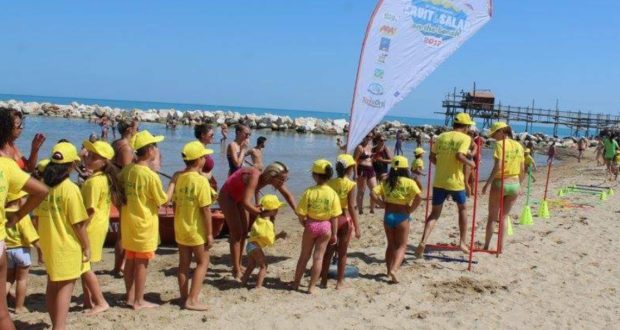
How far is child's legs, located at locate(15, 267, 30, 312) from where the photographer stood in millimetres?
4785

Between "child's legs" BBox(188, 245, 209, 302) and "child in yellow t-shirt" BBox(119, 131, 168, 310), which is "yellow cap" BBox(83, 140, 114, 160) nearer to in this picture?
"child in yellow t-shirt" BBox(119, 131, 168, 310)

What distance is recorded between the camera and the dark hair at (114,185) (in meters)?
4.74

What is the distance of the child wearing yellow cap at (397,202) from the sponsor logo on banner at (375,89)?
2.39 feet

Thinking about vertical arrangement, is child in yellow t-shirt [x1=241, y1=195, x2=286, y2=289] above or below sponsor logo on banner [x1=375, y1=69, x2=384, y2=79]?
below

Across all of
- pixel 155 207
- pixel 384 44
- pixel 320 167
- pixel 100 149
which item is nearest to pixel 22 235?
pixel 100 149

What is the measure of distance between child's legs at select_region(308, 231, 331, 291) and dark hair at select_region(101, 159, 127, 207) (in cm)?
185

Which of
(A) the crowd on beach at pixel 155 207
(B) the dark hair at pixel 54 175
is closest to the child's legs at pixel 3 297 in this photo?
(A) the crowd on beach at pixel 155 207

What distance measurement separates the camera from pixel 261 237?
576 centimetres

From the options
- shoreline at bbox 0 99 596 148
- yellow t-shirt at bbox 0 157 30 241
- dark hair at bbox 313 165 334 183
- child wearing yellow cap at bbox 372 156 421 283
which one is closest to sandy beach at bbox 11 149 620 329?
child wearing yellow cap at bbox 372 156 421 283

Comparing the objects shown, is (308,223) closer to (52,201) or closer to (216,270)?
(216,270)

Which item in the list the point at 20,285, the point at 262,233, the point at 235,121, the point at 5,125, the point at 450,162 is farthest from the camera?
the point at 235,121

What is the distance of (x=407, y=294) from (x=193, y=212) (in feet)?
7.52

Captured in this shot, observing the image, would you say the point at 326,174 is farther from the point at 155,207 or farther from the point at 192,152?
the point at 155,207

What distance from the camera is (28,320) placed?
4.78 metres
